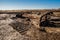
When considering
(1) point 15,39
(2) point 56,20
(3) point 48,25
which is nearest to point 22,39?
(1) point 15,39

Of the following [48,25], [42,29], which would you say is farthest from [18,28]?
[48,25]

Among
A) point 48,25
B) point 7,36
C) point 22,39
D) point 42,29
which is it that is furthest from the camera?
point 48,25

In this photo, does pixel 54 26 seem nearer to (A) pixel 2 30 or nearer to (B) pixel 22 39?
(B) pixel 22 39

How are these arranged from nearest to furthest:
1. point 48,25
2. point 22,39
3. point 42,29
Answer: point 22,39
point 42,29
point 48,25

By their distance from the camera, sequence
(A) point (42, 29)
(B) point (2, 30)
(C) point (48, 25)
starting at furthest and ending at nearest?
(C) point (48, 25)
(A) point (42, 29)
(B) point (2, 30)

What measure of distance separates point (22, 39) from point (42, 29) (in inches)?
108

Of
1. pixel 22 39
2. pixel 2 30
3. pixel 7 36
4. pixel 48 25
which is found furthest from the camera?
pixel 48 25

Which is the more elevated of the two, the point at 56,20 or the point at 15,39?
the point at 56,20

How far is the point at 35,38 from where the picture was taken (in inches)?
301

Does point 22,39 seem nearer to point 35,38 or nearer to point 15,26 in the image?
point 35,38

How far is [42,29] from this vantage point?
9625 millimetres

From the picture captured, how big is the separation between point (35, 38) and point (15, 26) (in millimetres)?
3199

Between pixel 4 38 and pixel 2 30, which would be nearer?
pixel 4 38

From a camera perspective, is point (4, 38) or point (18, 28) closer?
point (4, 38)
